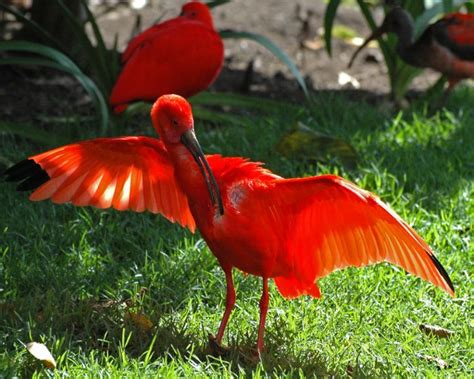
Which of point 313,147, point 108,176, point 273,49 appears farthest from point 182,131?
point 273,49

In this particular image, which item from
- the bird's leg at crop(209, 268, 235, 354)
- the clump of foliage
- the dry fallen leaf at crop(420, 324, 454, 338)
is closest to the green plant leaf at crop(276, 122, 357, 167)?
the clump of foliage

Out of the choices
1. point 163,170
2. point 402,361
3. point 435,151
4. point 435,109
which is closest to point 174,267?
point 163,170

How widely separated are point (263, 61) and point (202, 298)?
13.2ft

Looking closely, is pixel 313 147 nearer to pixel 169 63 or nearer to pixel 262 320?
pixel 169 63

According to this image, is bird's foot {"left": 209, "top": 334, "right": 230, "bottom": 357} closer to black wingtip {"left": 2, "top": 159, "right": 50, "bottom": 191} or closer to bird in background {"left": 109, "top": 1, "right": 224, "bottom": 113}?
black wingtip {"left": 2, "top": 159, "right": 50, "bottom": 191}

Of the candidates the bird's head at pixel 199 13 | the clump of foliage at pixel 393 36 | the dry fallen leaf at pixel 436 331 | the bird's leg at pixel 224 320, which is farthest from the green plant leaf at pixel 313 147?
the bird's leg at pixel 224 320

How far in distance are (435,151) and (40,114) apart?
2431mm

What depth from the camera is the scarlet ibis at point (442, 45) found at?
6.17 metres

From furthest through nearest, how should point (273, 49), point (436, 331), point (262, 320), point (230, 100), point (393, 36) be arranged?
point (393, 36)
point (230, 100)
point (273, 49)
point (436, 331)
point (262, 320)

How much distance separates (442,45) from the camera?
623cm

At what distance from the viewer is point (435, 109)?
243 inches

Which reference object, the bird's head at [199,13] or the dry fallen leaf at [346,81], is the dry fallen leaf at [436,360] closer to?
the bird's head at [199,13]

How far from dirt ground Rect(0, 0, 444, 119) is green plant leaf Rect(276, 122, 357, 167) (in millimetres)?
1300

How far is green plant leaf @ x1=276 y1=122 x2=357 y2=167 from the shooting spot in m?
5.03
